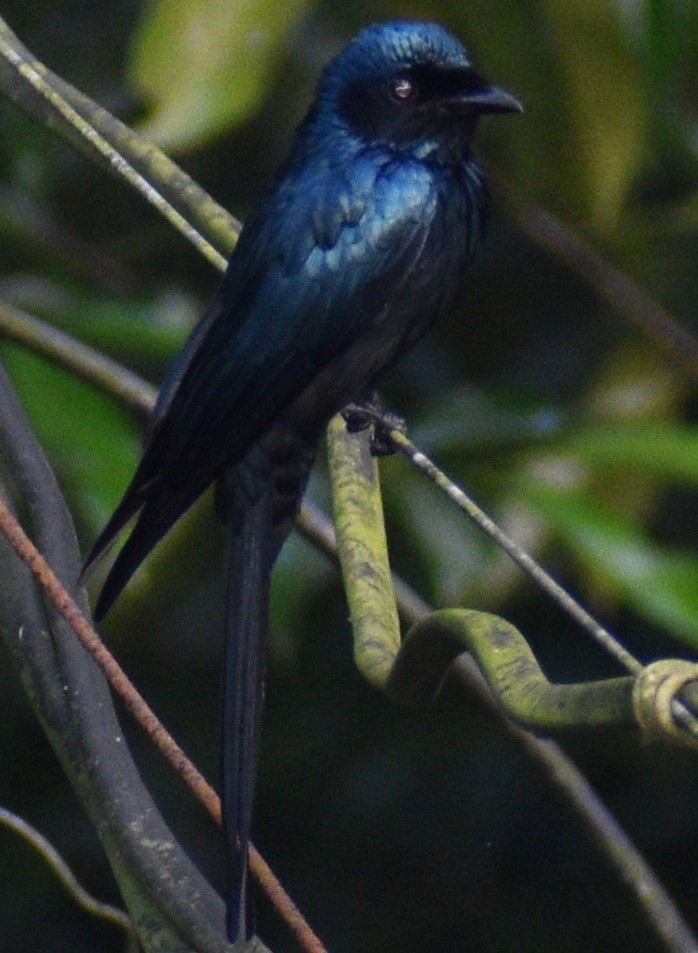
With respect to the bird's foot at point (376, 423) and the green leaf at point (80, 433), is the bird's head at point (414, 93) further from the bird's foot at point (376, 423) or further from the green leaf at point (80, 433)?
the green leaf at point (80, 433)

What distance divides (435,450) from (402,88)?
50cm

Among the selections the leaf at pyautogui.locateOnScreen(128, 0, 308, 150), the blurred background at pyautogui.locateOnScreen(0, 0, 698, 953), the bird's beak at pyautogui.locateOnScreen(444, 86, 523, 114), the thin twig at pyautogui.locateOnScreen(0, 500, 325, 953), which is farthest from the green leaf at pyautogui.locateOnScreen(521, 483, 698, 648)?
the thin twig at pyautogui.locateOnScreen(0, 500, 325, 953)

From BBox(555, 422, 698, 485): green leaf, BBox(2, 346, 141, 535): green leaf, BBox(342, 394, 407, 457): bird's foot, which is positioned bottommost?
BBox(2, 346, 141, 535): green leaf

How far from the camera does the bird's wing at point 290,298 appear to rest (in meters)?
2.02

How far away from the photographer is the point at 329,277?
209cm

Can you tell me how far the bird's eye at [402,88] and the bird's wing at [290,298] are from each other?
9cm

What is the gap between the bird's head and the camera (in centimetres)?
214

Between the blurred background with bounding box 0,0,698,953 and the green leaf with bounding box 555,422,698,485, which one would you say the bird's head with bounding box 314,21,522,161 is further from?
the green leaf with bounding box 555,422,698,485

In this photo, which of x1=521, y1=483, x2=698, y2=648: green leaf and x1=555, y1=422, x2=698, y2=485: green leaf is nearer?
x1=521, y1=483, x2=698, y2=648: green leaf

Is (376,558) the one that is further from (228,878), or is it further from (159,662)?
(159,662)

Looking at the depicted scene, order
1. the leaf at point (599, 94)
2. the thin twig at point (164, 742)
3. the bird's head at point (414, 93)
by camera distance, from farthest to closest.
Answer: the leaf at point (599, 94), the bird's head at point (414, 93), the thin twig at point (164, 742)

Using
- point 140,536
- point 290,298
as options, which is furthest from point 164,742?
point 290,298

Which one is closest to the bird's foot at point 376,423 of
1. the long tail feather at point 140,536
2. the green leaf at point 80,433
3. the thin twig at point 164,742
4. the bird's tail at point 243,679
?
the bird's tail at point 243,679

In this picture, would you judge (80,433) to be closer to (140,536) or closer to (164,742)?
(140,536)
